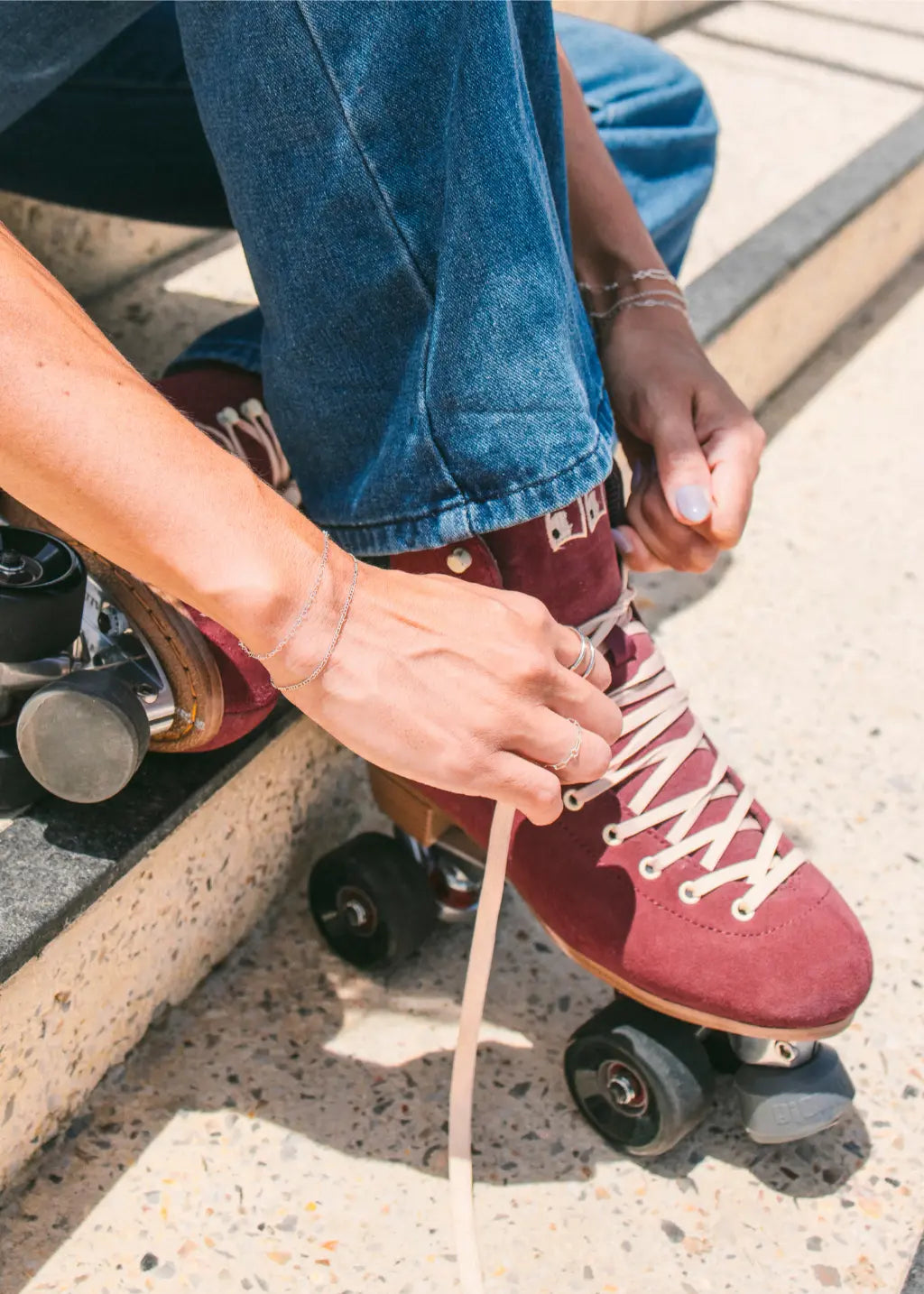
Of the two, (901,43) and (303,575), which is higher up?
(303,575)

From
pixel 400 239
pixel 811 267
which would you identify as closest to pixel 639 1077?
pixel 400 239

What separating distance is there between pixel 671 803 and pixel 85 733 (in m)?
0.46

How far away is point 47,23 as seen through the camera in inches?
38.2

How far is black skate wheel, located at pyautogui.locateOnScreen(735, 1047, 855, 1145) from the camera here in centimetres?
101

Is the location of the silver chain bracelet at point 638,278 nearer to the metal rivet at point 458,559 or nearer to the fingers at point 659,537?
the fingers at point 659,537

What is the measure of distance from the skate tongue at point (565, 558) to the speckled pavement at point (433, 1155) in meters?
0.41

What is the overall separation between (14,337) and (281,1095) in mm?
695

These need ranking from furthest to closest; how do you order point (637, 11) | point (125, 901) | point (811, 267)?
1. point (637, 11)
2. point (811, 267)
3. point (125, 901)

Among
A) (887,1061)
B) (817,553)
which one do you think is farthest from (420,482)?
(817,553)

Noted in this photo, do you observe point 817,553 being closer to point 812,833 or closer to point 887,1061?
point 812,833

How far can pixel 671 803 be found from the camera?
1.02 meters

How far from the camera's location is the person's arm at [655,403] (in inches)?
42.8

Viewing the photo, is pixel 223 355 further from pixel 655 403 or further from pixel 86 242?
pixel 86 242

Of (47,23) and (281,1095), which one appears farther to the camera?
(281,1095)
